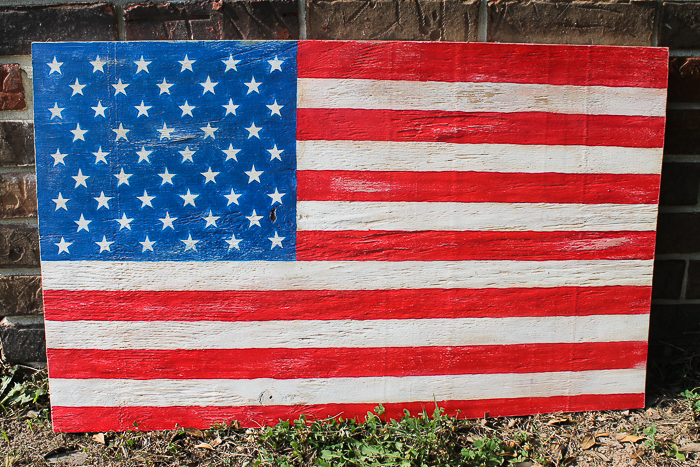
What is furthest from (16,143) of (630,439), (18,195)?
(630,439)

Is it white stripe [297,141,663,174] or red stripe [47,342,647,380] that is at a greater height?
white stripe [297,141,663,174]

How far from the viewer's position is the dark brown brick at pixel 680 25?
1.64 m

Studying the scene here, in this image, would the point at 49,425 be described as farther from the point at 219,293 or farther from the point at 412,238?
the point at 412,238

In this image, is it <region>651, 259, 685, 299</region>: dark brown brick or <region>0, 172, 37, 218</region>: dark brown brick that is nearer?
<region>0, 172, 37, 218</region>: dark brown brick

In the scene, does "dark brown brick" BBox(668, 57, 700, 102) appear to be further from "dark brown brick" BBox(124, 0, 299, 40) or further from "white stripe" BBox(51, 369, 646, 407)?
"dark brown brick" BBox(124, 0, 299, 40)

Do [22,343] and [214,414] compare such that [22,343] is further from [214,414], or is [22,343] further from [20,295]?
[214,414]

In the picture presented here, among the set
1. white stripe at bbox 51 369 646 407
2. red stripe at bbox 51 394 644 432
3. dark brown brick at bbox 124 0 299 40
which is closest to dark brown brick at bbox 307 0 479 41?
dark brown brick at bbox 124 0 299 40

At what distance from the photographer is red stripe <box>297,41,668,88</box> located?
4.93 feet

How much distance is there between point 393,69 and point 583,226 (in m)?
0.94

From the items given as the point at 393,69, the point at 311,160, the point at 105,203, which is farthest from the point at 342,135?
the point at 105,203

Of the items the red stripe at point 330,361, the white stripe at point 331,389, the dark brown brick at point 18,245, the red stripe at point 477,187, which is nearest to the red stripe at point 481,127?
the red stripe at point 477,187

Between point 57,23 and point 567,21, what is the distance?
6.38 ft

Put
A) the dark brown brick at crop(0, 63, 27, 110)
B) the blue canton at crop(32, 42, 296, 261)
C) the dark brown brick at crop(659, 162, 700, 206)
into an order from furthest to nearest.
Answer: the dark brown brick at crop(659, 162, 700, 206) → the dark brown brick at crop(0, 63, 27, 110) → the blue canton at crop(32, 42, 296, 261)

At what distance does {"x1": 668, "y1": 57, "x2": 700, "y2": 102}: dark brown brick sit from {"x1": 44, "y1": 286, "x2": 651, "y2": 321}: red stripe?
795 mm
